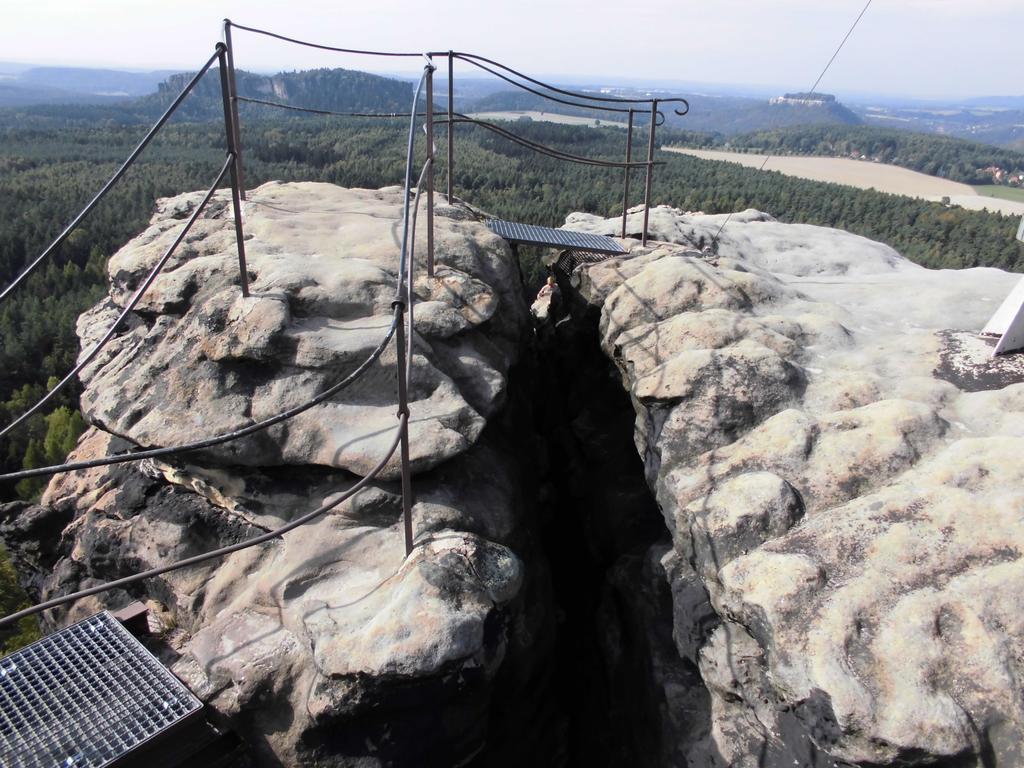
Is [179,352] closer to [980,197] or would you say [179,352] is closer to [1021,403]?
[1021,403]

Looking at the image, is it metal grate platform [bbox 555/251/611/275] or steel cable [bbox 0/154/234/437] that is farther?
metal grate platform [bbox 555/251/611/275]

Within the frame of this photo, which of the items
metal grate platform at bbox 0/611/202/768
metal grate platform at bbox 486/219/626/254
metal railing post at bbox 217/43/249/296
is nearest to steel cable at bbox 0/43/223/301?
metal railing post at bbox 217/43/249/296

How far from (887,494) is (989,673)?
6.26 ft

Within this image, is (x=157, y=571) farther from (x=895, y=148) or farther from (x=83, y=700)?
(x=895, y=148)

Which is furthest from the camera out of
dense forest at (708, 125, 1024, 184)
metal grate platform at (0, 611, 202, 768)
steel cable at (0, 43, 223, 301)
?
dense forest at (708, 125, 1024, 184)

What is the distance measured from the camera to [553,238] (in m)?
13.3

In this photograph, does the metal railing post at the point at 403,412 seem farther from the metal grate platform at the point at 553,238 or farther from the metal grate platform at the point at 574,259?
the metal grate platform at the point at 574,259

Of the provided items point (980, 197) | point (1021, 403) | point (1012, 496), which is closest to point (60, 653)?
point (1012, 496)

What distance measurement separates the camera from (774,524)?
7.42m

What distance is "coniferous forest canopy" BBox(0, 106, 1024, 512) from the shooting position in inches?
1809

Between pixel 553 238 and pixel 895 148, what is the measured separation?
148194 mm

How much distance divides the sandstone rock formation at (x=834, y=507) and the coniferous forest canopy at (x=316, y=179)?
816 inches

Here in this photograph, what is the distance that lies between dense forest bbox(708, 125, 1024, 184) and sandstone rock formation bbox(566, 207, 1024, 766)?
109 metres

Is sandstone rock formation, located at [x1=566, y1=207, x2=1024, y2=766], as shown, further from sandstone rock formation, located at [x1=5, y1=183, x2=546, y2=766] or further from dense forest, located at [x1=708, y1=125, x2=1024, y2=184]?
dense forest, located at [x1=708, y1=125, x2=1024, y2=184]
